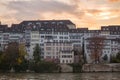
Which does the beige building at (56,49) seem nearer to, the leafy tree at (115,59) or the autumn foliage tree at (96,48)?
the autumn foliage tree at (96,48)

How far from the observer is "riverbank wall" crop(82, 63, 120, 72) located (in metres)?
108

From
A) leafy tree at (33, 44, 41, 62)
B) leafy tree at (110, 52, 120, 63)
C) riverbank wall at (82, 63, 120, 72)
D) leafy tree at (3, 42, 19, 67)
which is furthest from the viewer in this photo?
leafy tree at (110, 52, 120, 63)

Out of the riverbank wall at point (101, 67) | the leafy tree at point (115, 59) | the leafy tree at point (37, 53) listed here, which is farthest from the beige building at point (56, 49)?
the riverbank wall at point (101, 67)

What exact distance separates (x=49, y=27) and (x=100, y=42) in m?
24.5

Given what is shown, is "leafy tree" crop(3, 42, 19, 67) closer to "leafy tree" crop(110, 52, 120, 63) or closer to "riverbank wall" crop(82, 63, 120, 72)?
"riverbank wall" crop(82, 63, 120, 72)

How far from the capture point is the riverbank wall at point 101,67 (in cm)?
10794

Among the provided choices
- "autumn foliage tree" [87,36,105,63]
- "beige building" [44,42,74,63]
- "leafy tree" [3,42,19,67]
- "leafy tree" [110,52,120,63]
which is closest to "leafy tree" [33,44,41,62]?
"beige building" [44,42,74,63]

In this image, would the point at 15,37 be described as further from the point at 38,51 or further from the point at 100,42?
the point at 100,42

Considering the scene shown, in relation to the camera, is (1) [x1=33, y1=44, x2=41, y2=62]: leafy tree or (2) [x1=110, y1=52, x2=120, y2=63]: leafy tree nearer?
(1) [x1=33, y1=44, x2=41, y2=62]: leafy tree

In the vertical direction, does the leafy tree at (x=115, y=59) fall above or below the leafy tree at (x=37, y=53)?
below

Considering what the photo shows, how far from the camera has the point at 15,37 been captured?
456ft

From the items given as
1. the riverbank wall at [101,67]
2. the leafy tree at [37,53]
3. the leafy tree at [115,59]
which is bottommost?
the riverbank wall at [101,67]

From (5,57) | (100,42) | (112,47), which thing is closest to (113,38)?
(112,47)

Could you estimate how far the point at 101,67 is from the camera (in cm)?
10838
